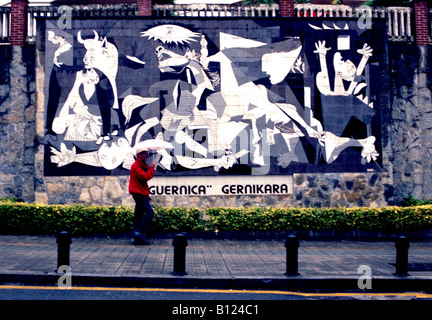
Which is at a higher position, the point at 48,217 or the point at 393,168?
the point at 393,168

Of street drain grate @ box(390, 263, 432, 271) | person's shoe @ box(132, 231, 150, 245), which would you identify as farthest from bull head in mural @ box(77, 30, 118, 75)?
street drain grate @ box(390, 263, 432, 271)

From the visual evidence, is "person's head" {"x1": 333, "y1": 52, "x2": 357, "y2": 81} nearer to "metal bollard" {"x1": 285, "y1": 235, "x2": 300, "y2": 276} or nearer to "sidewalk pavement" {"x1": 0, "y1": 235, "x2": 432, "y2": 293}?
"sidewalk pavement" {"x1": 0, "y1": 235, "x2": 432, "y2": 293}

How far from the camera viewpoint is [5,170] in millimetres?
12898

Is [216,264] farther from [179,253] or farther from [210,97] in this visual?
[210,97]

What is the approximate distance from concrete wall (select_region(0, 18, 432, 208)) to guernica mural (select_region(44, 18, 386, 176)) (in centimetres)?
29

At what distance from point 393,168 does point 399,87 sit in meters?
2.65

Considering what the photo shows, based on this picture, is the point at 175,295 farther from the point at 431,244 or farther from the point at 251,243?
the point at 431,244

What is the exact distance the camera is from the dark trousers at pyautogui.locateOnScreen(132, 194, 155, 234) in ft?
30.3

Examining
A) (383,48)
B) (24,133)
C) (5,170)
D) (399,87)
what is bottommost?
(5,170)

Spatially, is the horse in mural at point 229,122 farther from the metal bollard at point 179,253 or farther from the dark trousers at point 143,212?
the metal bollard at point 179,253

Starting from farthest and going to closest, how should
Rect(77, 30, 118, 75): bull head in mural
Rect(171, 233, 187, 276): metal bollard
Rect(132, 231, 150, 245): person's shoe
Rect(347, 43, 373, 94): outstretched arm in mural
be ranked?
Rect(347, 43, 373, 94): outstretched arm in mural
Rect(77, 30, 118, 75): bull head in mural
Rect(132, 231, 150, 245): person's shoe
Rect(171, 233, 187, 276): metal bollard

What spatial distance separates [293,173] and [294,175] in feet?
0.22

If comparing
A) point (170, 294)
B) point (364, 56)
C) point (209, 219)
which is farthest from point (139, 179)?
point (364, 56)

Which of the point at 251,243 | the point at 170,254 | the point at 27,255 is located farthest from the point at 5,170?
the point at 251,243
